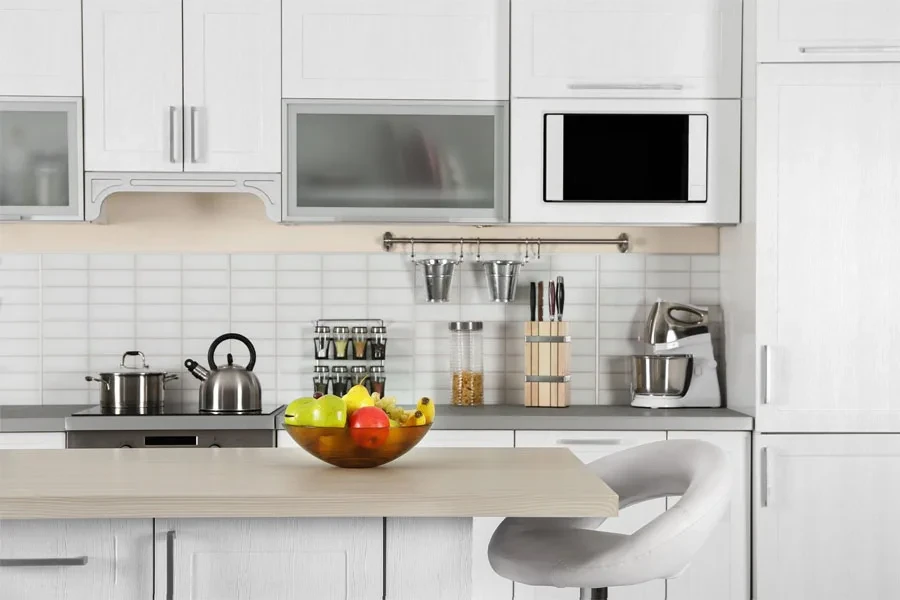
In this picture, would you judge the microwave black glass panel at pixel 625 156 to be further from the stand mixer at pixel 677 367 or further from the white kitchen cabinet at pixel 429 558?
the white kitchen cabinet at pixel 429 558

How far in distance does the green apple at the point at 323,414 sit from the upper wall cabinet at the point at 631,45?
6.38 feet

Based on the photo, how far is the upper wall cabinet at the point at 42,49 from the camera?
3328 mm

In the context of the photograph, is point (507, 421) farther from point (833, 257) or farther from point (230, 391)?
point (833, 257)

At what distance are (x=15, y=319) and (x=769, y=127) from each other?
2.92 meters

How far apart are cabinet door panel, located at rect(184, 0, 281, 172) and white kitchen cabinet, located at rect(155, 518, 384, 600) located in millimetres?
1986

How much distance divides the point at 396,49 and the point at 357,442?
1997 millimetres

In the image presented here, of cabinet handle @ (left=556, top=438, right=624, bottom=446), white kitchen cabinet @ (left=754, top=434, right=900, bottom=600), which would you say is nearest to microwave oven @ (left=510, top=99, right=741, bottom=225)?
cabinet handle @ (left=556, top=438, right=624, bottom=446)

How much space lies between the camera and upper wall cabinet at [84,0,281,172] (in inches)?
132

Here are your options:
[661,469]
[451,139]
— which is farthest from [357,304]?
[661,469]

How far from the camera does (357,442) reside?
1781mm

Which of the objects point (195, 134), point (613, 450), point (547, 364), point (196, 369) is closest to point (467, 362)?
point (547, 364)

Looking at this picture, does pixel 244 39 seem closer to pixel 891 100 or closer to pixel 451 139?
pixel 451 139

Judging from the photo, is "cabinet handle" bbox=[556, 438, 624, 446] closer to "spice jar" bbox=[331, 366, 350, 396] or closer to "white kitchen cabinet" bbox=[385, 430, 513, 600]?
"spice jar" bbox=[331, 366, 350, 396]

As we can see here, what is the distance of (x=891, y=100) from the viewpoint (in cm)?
321
